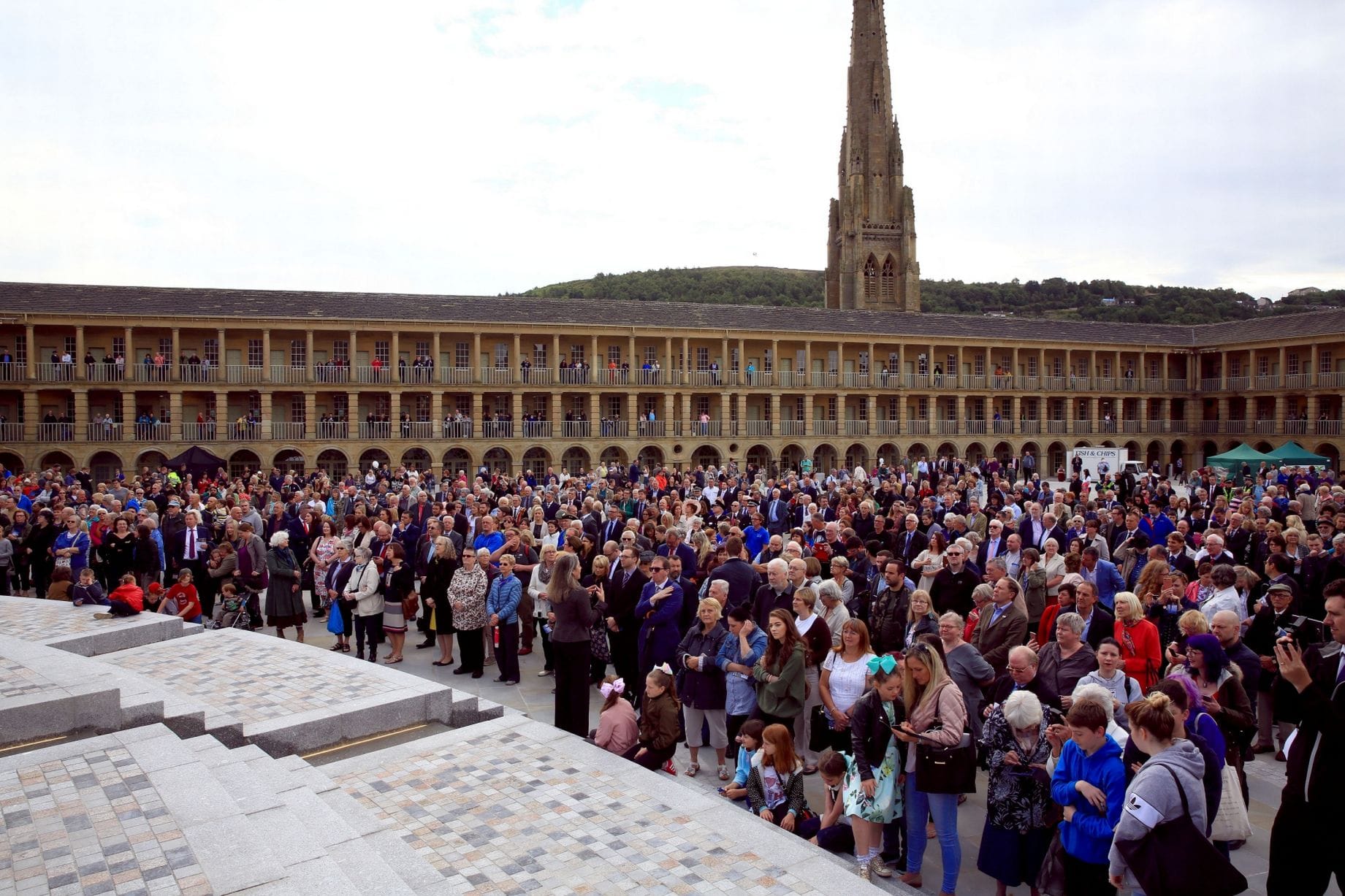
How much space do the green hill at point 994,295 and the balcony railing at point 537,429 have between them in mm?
43749

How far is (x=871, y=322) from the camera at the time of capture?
4634cm

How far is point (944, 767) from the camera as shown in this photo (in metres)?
5.22

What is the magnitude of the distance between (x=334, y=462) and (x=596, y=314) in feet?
43.4

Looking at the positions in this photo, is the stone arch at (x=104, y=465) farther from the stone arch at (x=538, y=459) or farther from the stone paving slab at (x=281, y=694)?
the stone paving slab at (x=281, y=694)

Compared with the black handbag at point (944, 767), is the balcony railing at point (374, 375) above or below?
above

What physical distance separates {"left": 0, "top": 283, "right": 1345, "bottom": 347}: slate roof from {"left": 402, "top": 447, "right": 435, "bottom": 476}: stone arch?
570 cm

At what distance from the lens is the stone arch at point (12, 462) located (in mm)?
33125

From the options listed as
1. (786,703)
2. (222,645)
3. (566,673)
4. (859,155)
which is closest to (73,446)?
(222,645)

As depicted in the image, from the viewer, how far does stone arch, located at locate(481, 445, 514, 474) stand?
130ft

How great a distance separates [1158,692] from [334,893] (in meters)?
4.16

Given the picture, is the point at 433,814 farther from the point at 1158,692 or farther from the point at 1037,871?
the point at 1158,692

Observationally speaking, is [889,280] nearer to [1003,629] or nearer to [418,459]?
[418,459]

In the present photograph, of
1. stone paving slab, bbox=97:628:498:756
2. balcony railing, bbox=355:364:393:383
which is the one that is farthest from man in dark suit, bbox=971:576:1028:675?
balcony railing, bbox=355:364:393:383

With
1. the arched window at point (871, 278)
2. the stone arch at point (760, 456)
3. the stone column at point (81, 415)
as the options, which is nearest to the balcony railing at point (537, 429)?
the stone arch at point (760, 456)
